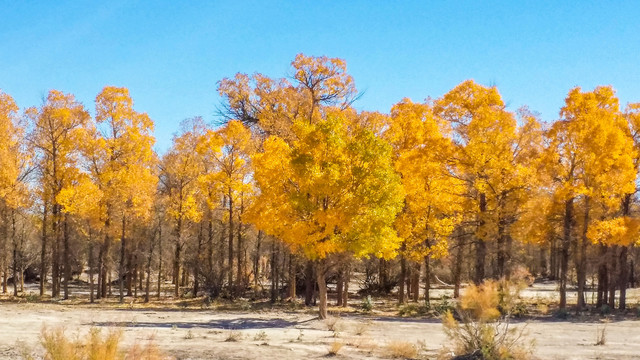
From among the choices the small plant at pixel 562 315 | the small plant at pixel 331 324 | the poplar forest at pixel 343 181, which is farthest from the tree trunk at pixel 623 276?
the small plant at pixel 331 324

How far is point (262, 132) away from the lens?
32.0m

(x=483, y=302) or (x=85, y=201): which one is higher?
(x=85, y=201)

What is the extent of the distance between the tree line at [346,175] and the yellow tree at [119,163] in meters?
0.07

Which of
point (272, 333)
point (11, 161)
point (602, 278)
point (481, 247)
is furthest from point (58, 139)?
point (602, 278)

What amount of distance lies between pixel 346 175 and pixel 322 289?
4629 millimetres

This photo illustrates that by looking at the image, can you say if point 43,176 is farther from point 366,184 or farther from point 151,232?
point 366,184

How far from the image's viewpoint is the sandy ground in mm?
14328

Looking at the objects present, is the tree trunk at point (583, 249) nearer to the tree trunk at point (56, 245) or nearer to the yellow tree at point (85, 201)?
the yellow tree at point (85, 201)

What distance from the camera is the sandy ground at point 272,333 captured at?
47.0ft

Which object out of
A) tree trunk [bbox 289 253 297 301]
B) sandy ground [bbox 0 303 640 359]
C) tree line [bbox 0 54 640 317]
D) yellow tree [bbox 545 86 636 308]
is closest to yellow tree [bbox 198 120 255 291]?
tree line [bbox 0 54 640 317]

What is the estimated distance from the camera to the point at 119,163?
3061cm

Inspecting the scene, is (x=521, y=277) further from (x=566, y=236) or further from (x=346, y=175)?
(x=566, y=236)

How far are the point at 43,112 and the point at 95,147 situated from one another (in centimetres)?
315

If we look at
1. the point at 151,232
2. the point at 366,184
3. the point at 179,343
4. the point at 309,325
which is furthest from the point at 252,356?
the point at 151,232
